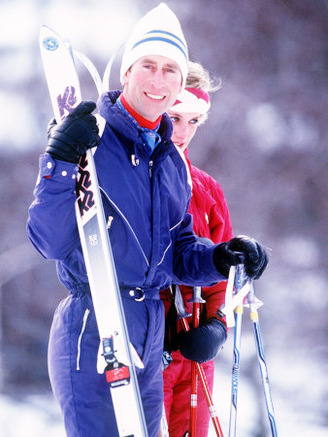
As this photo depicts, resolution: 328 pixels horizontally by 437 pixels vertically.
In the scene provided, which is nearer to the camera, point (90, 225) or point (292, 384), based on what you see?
point (90, 225)

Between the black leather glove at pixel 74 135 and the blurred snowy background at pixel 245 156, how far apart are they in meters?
2.48

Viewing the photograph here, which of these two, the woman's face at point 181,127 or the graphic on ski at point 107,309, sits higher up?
the woman's face at point 181,127

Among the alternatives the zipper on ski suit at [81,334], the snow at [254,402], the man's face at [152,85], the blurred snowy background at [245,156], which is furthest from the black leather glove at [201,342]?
the blurred snowy background at [245,156]

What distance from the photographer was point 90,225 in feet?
4.51

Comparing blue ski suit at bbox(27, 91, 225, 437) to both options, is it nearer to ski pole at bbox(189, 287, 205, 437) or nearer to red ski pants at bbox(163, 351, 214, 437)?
ski pole at bbox(189, 287, 205, 437)

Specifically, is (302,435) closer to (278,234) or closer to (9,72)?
(278,234)

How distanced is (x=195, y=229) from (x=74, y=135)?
92 cm

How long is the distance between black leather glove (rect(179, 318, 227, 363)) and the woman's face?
0.71 metres

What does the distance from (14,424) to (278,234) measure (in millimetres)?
2130

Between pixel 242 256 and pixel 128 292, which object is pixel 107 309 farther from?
pixel 242 256

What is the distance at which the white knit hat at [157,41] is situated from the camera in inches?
62.2

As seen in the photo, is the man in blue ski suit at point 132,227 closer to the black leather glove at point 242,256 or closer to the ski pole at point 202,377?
the black leather glove at point 242,256

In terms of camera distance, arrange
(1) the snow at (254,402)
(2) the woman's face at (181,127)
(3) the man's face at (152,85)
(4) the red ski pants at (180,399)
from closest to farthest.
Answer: (3) the man's face at (152,85), (4) the red ski pants at (180,399), (2) the woman's face at (181,127), (1) the snow at (254,402)

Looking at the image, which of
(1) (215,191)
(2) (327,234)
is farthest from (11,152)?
(2) (327,234)
